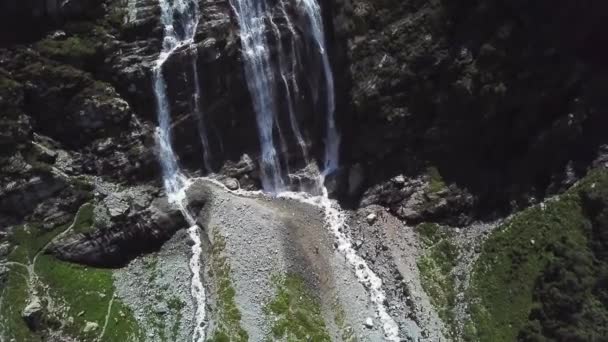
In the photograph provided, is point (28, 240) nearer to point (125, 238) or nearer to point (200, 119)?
point (125, 238)

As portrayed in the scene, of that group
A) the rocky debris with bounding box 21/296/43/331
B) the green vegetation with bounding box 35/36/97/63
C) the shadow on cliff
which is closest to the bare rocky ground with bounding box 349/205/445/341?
the shadow on cliff

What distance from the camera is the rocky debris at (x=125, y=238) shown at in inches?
2606

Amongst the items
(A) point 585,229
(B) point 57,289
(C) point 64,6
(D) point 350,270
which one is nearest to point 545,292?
(A) point 585,229

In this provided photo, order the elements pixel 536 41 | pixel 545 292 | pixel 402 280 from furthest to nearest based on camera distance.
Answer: pixel 536 41 < pixel 402 280 < pixel 545 292

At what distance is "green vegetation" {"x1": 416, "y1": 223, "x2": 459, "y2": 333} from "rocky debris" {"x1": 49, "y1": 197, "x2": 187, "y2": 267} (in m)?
25.9

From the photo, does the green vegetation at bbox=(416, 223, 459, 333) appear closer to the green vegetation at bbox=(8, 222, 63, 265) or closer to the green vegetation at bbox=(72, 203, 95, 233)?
the green vegetation at bbox=(72, 203, 95, 233)

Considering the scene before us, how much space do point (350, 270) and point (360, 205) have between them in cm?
904

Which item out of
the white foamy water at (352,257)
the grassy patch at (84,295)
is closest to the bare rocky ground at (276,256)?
the white foamy water at (352,257)

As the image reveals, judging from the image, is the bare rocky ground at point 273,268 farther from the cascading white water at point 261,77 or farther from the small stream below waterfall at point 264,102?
the cascading white water at point 261,77

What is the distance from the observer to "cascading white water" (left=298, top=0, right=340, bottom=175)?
246ft

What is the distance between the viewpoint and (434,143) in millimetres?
72500

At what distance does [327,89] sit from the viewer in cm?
7638

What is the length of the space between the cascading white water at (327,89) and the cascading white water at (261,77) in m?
5.53

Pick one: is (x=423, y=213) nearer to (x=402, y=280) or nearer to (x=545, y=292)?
(x=402, y=280)
